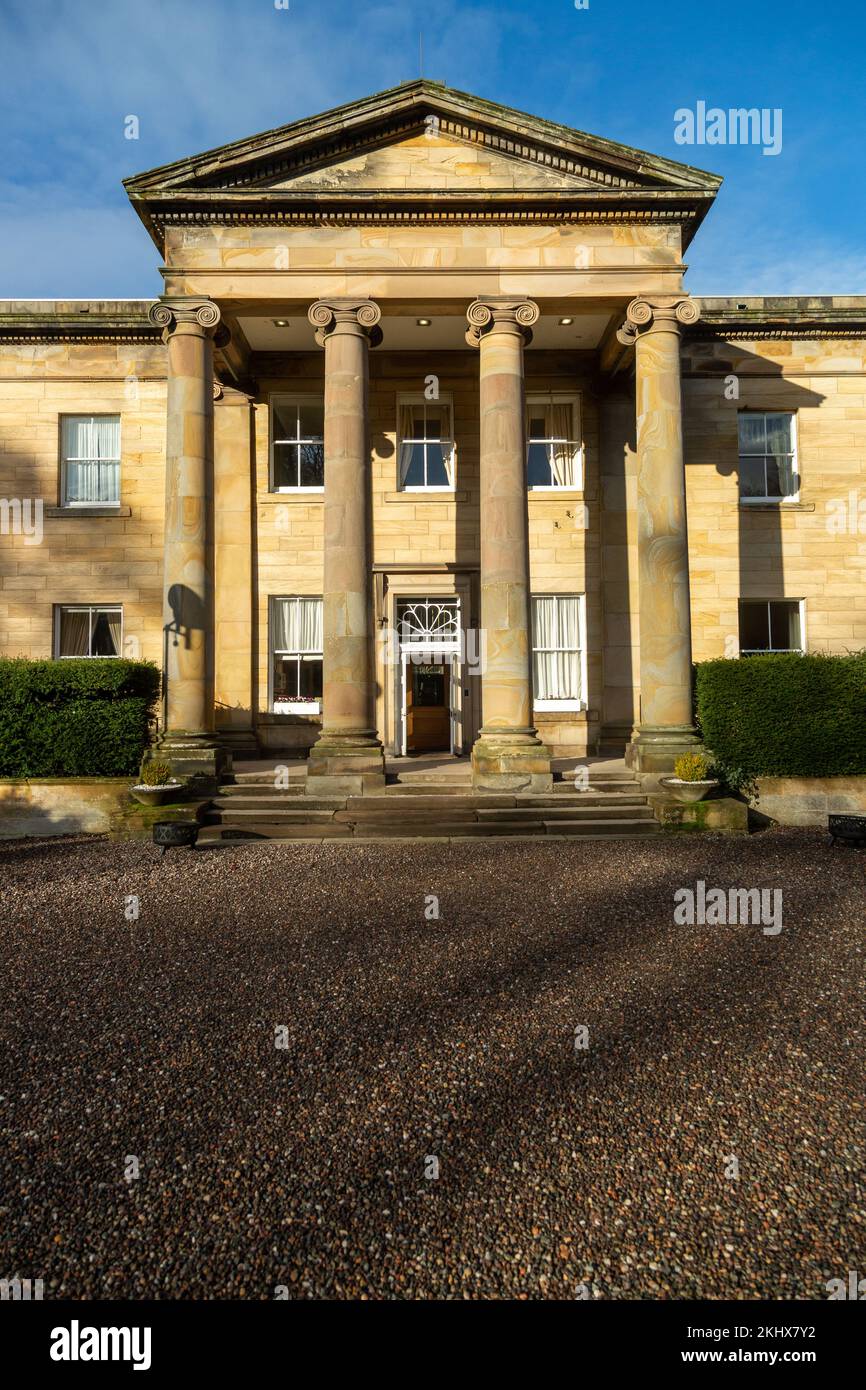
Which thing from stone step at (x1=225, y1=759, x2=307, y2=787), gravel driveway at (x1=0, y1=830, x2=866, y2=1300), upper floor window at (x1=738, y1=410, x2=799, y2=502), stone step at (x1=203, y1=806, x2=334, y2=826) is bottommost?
gravel driveway at (x1=0, y1=830, x2=866, y2=1300)

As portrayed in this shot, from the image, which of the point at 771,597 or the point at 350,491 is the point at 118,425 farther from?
the point at 771,597

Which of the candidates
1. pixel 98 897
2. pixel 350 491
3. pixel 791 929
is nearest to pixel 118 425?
pixel 350 491

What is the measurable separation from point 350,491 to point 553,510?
19.0ft

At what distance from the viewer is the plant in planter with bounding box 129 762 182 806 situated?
10.4 meters

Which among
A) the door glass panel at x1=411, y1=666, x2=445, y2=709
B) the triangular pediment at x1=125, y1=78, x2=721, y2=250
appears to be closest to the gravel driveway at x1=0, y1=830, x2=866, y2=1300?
the door glass panel at x1=411, y1=666, x2=445, y2=709

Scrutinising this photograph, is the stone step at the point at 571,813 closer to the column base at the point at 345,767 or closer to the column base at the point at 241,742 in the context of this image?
the column base at the point at 345,767

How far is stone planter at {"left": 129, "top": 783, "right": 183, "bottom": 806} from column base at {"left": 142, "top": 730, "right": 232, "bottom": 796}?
336 mm

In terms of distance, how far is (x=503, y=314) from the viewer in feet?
39.7

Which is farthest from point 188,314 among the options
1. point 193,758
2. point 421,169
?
point 193,758

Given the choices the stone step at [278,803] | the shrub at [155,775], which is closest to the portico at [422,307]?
the stone step at [278,803]

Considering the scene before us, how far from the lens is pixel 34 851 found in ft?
31.7

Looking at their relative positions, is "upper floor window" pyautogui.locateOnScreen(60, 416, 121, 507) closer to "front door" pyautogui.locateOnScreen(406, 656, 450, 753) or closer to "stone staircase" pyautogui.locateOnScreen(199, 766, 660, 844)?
"front door" pyautogui.locateOnScreen(406, 656, 450, 753)

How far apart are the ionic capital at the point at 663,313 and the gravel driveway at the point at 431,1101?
32.0ft

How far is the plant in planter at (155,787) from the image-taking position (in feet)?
34.0
